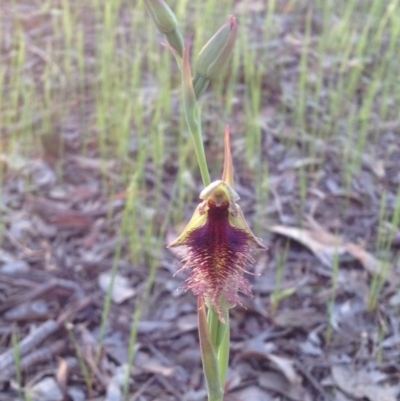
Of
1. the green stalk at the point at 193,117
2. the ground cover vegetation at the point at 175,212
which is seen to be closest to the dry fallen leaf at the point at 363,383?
the ground cover vegetation at the point at 175,212

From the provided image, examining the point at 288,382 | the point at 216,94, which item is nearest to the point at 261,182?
the point at 216,94

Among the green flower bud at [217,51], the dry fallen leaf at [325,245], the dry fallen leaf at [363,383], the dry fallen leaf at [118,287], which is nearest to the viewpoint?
the green flower bud at [217,51]

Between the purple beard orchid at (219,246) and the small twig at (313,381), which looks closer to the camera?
the purple beard orchid at (219,246)

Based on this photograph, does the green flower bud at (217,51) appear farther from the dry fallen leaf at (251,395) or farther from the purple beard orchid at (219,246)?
the dry fallen leaf at (251,395)

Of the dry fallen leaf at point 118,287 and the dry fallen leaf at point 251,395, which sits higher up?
the dry fallen leaf at point 118,287

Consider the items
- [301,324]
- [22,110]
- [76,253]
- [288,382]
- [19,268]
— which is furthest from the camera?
[22,110]

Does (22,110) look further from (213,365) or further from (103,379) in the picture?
(213,365)
